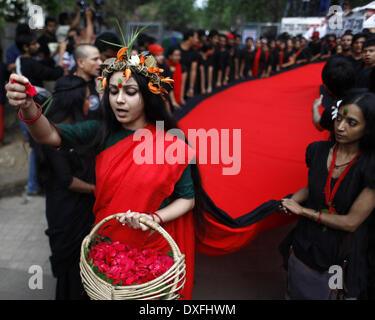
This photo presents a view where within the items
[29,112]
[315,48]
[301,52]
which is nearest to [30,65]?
[29,112]

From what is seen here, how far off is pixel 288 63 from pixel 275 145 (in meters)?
7.58

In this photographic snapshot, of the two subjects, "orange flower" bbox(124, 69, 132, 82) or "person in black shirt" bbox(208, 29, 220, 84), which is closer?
"orange flower" bbox(124, 69, 132, 82)

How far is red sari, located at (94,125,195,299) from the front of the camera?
1456 mm

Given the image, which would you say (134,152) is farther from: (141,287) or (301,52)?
(301,52)

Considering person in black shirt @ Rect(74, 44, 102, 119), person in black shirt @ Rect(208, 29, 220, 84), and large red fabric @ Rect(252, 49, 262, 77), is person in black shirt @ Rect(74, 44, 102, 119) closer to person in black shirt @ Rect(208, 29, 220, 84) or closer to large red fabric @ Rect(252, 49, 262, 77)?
person in black shirt @ Rect(208, 29, 220, 84)

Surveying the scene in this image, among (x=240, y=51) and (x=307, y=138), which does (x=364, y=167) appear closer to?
(x=307, y=138)

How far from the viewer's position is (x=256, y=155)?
2.71 meters

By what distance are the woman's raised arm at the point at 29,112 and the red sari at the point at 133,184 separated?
0.24 meters

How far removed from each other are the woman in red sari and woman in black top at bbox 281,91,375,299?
0.63 metres

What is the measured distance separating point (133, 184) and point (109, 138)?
30 cm

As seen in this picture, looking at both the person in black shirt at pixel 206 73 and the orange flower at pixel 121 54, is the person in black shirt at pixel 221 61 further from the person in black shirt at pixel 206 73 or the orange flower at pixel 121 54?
the orange flower at pixel 121 54

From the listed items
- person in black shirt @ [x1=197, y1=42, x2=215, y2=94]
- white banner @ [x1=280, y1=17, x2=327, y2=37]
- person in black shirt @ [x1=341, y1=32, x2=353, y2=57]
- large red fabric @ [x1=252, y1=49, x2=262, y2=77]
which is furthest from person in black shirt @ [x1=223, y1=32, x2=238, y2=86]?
person in black shirt @ [x1=341, y1=32, x2=353, y2=57]

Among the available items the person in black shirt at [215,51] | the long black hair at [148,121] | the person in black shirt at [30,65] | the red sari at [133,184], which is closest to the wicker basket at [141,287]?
the red sari at [133,184]
